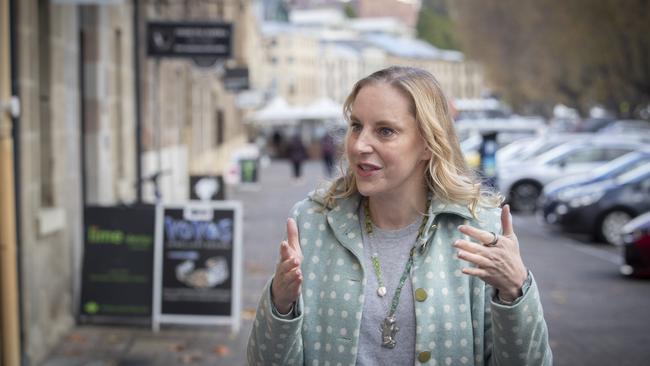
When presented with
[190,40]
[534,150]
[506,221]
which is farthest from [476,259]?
[534,150]

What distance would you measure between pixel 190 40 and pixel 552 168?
1265cm

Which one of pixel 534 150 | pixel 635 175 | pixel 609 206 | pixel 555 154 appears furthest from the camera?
pixel 534 150

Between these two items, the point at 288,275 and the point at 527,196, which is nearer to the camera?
the point at 288,275

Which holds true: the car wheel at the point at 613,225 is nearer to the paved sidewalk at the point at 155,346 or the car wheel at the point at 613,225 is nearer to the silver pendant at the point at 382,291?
the paved sidewalk at the point at 155,346

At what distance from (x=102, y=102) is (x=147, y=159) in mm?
4833

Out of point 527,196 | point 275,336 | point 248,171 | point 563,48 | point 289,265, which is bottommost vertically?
point 248,171

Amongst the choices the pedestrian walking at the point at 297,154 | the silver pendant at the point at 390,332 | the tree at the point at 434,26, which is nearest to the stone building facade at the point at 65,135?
the silver pendant at the point at 390,332

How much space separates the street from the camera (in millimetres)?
8438

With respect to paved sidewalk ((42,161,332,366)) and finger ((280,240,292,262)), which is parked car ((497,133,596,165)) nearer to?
paved sidewalk ((42,161,332,366))

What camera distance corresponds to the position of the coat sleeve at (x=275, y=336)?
2.93 meters

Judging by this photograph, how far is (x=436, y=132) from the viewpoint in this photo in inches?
119

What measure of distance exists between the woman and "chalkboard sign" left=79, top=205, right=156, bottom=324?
6.20 meters

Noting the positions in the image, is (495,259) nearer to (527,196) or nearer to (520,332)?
(520,332)

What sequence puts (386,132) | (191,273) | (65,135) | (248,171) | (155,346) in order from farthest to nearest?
(248,171) < (65,135) < (191,273) < (155,346) < (386,132)
